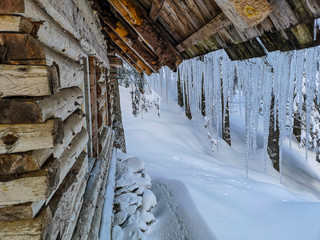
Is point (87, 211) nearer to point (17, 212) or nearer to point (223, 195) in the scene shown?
point (17, 212)

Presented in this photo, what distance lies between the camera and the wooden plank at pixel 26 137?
100 cm

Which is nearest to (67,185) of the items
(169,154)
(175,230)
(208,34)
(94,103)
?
(208,34)

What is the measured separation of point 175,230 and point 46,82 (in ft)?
12.9

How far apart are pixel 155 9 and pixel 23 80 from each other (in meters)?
1.77

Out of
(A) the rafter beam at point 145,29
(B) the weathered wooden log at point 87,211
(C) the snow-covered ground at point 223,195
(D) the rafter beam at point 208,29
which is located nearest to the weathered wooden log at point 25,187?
(B) the weathered wooden log at point 87,211

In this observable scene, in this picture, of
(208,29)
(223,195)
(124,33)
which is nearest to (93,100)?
(124,33)

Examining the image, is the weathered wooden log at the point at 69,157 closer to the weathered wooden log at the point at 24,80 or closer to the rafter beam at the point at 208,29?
the weathered wooden log at the point at 24,80

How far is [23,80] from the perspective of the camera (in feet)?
3.36

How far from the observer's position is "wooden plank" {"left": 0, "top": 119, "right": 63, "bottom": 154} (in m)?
1.00

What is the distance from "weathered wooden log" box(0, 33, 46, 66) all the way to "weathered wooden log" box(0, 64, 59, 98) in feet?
0.09

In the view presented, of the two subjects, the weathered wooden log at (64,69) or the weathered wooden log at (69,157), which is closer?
the weathered wooden log at (64,69)

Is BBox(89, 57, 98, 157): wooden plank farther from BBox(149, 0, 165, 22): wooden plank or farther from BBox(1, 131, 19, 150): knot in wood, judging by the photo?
BBox(1, 131, 19, 150): knot in wood

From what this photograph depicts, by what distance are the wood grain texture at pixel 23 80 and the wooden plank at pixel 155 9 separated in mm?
1527

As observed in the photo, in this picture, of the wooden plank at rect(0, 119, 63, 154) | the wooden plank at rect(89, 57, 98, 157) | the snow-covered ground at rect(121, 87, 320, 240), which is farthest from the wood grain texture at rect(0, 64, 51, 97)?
the snow-covered ground at rect(121, 87, 320, 240)
